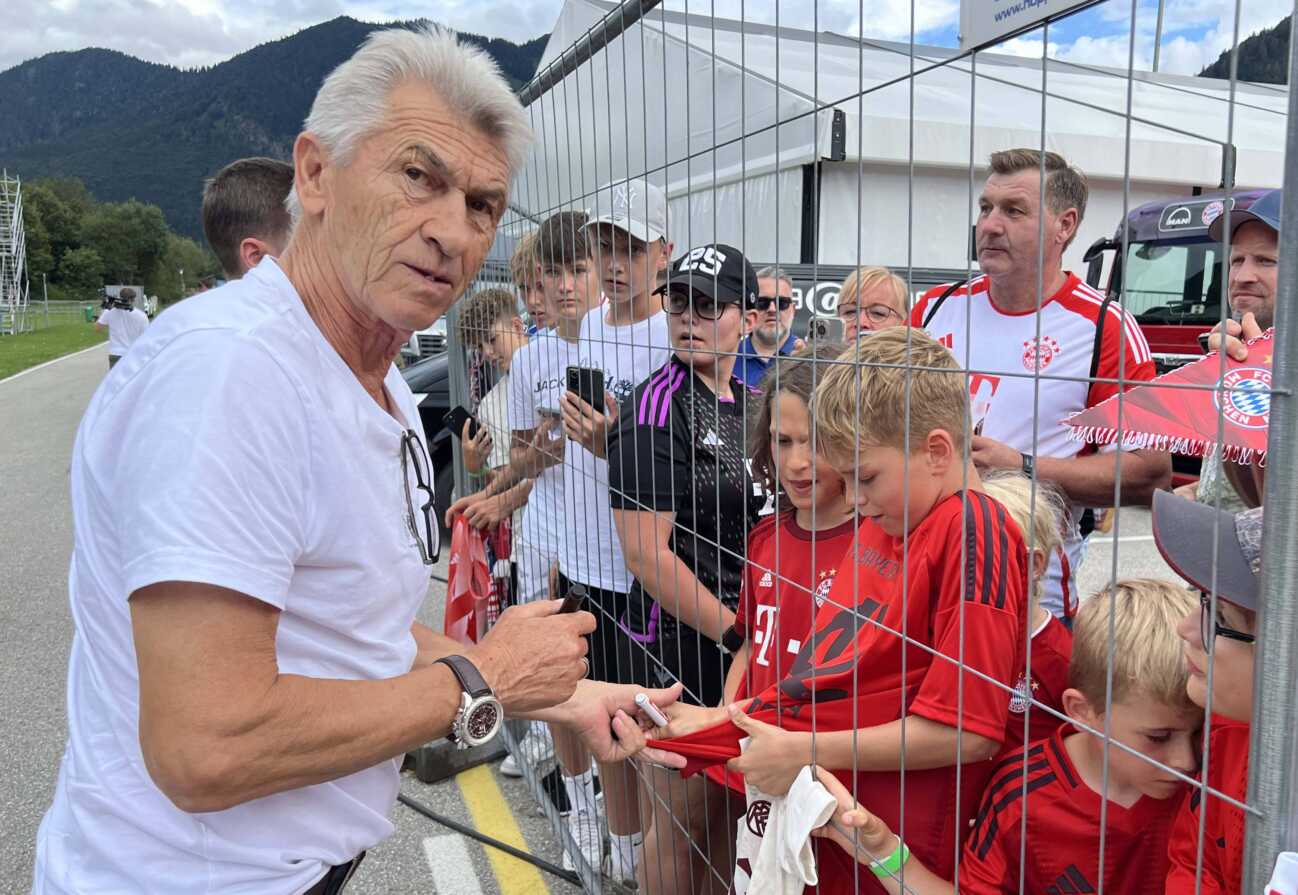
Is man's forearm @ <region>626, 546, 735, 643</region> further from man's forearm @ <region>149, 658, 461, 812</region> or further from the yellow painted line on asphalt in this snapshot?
the yellow painted line on asphalt

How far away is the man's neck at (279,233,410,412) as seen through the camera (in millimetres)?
1224

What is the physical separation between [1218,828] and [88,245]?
323 feet

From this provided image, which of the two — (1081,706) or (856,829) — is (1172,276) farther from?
(856,829)

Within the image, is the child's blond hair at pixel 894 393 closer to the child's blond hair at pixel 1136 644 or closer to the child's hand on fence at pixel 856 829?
the child's blond hair at pixel 1136 644

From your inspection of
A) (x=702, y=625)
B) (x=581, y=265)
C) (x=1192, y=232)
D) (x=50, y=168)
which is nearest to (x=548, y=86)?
(x=581, y=265)

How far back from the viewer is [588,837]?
2.81 metres

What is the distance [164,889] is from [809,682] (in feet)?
3.02

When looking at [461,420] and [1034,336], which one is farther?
[461,420]

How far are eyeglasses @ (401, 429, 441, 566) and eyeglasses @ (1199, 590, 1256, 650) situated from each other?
3.20ft

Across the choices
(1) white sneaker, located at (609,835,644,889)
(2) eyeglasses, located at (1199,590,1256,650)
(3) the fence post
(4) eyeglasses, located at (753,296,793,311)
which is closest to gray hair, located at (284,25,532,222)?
(3) the fence post

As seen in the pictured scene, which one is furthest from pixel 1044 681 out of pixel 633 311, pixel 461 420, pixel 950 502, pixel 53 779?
pixel 53 779

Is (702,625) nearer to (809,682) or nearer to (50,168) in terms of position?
(809,682)

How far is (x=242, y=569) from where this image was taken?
98cm

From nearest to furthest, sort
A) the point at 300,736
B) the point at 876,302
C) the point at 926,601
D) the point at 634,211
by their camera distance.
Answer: the point at 300,736 < the point at 926,601 < the point at 634,211 < the point at 876,302
